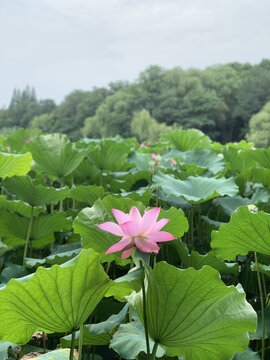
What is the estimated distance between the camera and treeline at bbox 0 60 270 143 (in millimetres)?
30656

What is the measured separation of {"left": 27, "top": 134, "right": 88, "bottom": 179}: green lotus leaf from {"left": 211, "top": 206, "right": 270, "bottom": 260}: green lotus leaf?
82 centimetres

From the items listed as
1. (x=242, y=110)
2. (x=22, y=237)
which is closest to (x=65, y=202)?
(x=22, y=237)

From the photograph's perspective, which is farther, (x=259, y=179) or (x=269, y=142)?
(x=269, y=142)

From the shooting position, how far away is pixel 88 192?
1.21m

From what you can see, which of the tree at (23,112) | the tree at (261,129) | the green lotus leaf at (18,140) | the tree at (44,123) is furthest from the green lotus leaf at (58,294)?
the tree at (23,112)

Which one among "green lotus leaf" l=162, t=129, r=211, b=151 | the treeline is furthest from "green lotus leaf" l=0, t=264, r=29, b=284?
the treeline

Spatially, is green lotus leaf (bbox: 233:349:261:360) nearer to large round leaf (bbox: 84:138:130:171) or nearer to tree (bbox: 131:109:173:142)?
large round leaf (bbox: 84:138:130:171)

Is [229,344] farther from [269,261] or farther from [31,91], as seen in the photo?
[31,91]

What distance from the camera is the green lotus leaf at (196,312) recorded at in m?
0.60

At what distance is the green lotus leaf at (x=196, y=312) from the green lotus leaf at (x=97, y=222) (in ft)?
0.73

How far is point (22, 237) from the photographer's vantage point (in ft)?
4.41

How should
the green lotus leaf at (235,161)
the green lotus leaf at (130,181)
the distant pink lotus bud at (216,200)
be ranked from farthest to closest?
the green lotus leaf at (235,161) < the green lotus leaf at (130,181) < the distant pink lotus bud at (216,200)

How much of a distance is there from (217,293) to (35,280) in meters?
0.26

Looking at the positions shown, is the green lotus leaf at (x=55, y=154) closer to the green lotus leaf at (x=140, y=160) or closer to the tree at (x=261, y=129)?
the green lotus leaf at (x=140, y=160)
